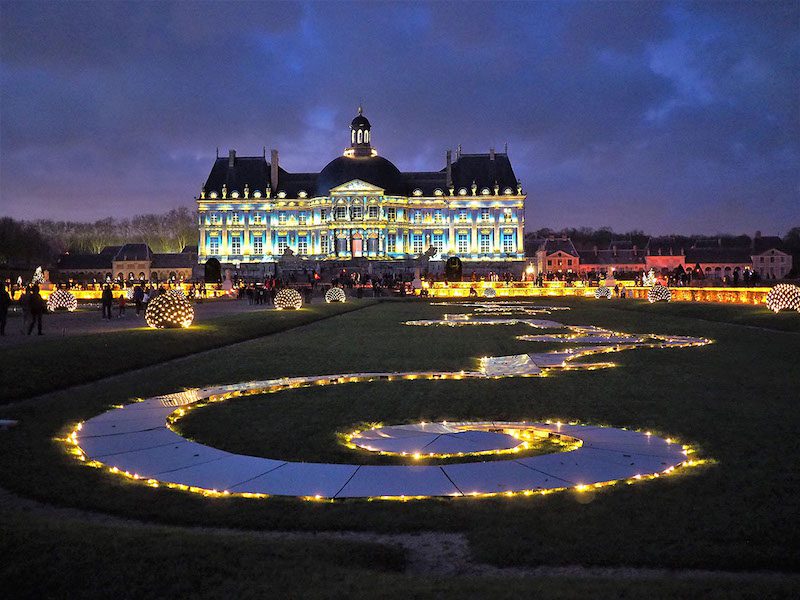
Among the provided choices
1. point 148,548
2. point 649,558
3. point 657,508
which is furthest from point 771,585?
point 148,548

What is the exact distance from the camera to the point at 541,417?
10977 mm

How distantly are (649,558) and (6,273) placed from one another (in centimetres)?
13344

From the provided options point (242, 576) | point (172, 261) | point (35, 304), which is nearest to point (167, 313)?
point (35, 304)

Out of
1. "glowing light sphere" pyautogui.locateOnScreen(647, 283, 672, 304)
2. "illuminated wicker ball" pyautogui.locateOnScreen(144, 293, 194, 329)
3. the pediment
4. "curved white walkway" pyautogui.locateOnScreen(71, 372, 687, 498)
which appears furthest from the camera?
the pediment

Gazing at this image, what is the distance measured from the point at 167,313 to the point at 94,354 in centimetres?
841

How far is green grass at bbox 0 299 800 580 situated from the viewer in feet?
19.3

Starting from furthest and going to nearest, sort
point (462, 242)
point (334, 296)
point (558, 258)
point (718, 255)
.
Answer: point (718, 255) → point (558, 258) → point (462, 242) → point (334, 296)

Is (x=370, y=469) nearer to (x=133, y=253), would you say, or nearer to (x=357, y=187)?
(x=357, y=187)

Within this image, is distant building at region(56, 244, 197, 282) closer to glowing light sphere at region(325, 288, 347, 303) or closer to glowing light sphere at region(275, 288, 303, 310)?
glowing light sphere at region(325, 288, 347, 303)

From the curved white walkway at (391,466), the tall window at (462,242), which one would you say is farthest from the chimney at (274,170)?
the curved white walkway at (391,466)

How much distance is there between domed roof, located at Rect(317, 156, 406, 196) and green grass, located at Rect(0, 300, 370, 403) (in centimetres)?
10511

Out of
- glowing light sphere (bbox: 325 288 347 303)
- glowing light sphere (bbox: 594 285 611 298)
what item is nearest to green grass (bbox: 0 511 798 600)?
glowing light sphere (bbox: 325 288 347 303)

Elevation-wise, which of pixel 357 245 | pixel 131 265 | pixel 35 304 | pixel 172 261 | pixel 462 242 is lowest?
pixel 35 304

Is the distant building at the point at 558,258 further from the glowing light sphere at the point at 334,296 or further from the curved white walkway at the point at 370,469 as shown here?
the curved white walkway at the point at 370,469
